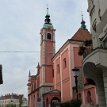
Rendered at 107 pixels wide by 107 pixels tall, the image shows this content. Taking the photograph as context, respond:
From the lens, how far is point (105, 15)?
1595 cm

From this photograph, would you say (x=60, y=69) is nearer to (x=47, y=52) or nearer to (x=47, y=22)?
(x=47, y=52)

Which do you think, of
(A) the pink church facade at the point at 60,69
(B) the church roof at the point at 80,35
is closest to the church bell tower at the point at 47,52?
(A) the pink church facade at the point at 60,69

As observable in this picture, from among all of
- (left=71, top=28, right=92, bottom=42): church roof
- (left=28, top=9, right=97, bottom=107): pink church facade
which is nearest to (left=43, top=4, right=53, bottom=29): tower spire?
(left=28, top=9, right=97, bottom=107): pink church facade

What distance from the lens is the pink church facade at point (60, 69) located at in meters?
42.8

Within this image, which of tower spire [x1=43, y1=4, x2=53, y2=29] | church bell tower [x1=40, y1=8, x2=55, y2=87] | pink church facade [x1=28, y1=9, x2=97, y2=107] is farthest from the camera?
tower spire [x1=43, y1=4, x2=53, y2=29]

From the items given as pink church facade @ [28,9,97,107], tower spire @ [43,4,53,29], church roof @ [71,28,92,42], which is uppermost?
tower spire @ [43,4,53,29]

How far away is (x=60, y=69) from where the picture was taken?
175 ft

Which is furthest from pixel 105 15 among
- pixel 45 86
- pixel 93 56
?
pixel 45 86

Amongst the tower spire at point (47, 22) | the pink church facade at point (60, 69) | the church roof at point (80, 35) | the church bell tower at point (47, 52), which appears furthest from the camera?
the tower spire at point (47, 22)

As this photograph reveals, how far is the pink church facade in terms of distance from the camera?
42800mm

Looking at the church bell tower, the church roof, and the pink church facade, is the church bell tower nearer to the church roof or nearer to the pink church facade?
the pink church facade

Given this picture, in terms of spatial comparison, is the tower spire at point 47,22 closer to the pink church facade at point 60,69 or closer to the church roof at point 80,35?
the pink church facade at point 60,69

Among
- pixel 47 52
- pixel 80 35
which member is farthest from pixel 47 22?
pixel 80 35

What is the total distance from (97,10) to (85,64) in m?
3.61
